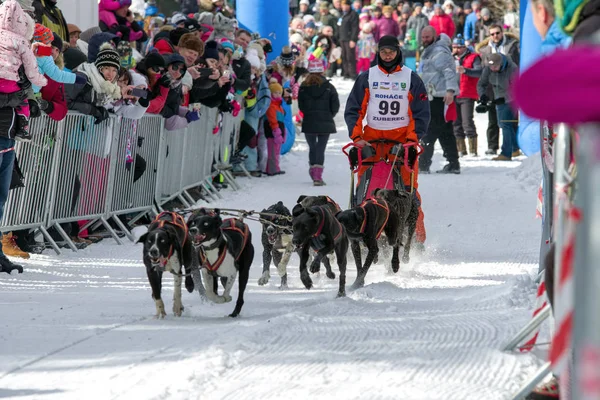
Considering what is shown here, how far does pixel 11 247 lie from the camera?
773 centimetres

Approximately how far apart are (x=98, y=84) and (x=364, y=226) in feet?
9.02

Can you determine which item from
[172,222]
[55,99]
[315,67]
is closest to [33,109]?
[55,99]

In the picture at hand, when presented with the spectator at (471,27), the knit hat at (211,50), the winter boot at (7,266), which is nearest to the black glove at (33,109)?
the winter boot at (7,266)

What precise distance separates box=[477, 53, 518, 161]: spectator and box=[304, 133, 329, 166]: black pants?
353 centimetres

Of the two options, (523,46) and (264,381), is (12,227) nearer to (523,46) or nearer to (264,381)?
(264,381)

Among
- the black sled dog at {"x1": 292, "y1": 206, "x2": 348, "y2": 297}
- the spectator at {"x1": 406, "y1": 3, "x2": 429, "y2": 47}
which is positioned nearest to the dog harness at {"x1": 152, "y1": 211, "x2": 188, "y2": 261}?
the black sled dog at {"x1": 292, "y1": 206, "x2": 348, "y2": 297}

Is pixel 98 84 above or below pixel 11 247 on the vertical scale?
above

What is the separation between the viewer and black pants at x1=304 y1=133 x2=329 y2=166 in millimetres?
14695

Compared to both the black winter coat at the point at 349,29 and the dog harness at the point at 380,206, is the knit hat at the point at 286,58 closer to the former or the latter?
the dog harness at the point at 380,206

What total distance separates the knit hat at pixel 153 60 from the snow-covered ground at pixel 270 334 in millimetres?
1782

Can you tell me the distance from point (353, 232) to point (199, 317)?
5.55ft

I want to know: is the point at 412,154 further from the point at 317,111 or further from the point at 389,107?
the point at 317,111

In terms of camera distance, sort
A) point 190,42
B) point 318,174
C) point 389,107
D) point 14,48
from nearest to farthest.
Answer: point 14,48 < point 389,107 < point 190,42 < point 318,174

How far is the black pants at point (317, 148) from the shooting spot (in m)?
14.7
